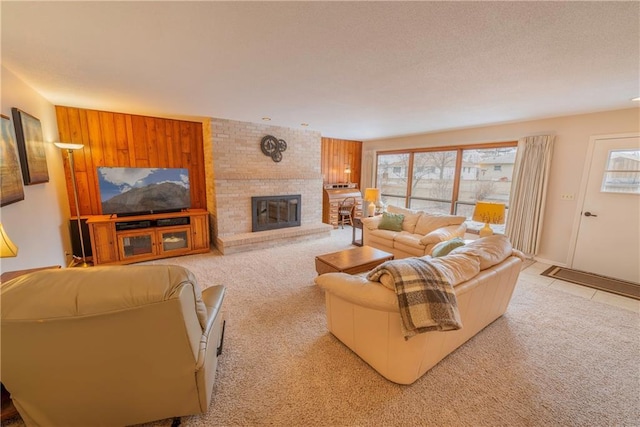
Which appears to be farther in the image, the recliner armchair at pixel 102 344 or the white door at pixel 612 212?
the white door at pixel 612 212

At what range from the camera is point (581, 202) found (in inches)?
147

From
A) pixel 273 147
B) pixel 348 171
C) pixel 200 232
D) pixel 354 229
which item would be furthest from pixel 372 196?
pixel 200 232

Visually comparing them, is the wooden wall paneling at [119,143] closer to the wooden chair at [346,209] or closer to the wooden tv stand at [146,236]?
the wooden tv stand at [146,236]

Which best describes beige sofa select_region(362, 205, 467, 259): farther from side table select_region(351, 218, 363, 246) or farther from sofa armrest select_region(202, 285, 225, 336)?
sofa armrest select_region(202, 285, 225, 336)

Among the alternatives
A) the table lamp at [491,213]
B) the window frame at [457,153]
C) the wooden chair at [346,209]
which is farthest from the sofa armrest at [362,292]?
the wooden chair at [346,209]

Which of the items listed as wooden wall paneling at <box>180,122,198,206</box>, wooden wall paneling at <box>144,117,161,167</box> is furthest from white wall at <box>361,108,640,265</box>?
wooden wall paneling at <box>144,117,161,167</box>

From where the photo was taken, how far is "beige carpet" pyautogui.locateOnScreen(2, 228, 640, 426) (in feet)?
4.99

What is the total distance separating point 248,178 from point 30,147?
2712mm

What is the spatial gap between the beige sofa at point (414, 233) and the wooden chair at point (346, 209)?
6.02ft

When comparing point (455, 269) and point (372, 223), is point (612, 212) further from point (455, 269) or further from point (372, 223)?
point (455, 269)

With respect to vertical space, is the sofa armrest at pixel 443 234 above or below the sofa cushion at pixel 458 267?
below

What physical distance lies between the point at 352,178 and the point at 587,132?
479cm

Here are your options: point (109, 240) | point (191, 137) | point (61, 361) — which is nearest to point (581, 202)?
point (61, 361)

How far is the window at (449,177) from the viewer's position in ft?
15.4
